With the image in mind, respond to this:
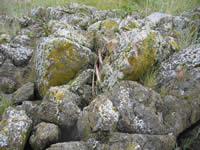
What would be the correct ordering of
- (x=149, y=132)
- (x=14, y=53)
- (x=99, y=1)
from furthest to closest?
(x=99, y=1), (x=14, y=53), (x=149, y=132)

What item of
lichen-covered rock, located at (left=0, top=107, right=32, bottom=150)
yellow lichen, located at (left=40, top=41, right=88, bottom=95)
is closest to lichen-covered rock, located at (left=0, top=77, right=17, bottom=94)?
yellow lichen, located at (left=40, top=41, right=88, bottom=95)

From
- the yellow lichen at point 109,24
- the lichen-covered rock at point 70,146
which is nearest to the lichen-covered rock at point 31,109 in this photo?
the lichen-covered rock at point 70,146

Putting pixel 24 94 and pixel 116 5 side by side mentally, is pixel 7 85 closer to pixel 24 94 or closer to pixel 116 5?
pixel 24 94

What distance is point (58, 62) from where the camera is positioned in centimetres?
414

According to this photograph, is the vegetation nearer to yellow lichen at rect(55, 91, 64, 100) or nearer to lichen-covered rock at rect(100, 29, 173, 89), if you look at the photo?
lichen-covered rock at rect(100, 29, 173, 89)

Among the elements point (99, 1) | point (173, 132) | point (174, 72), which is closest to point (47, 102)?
point (173, 132)

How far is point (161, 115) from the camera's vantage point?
302cm

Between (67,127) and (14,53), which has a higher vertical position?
(14,53)

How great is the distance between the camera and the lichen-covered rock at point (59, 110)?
3072 millimetres

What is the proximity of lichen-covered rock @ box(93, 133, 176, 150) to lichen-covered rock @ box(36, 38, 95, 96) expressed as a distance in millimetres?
2141

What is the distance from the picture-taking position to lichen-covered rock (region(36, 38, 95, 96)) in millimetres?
4129

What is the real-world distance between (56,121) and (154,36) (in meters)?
2.76

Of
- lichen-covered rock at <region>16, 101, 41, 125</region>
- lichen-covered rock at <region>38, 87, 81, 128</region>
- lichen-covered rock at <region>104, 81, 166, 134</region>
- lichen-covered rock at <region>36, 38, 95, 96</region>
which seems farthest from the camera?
lichen-covered rock at <region>36, 38, 95, 96</region>

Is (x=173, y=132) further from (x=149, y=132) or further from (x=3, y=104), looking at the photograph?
(x=3, y=104)
